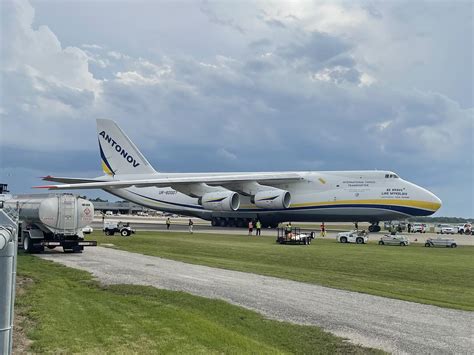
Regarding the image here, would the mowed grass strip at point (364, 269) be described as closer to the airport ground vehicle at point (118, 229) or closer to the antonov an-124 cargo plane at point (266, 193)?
the airport ground vehicle at point (118, 229)

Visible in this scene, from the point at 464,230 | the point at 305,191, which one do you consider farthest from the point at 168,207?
the point at 464,230

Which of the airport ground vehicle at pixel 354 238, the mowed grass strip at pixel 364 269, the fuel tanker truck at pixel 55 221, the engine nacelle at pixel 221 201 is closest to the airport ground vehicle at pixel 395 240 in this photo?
the airport ground vehicle at pixel 354 238

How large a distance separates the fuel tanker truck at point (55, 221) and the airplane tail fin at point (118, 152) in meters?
38.9

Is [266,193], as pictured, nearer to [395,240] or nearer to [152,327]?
[395,240]

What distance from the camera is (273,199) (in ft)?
168

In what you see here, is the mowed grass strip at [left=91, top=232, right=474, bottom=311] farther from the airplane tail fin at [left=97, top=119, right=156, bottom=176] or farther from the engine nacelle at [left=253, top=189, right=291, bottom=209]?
the airplane tail fin at [left=97, top=119, right=156, bottom=176]

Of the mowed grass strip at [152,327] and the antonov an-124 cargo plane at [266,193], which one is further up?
the antonov an-124 cargo plane at [266,193]

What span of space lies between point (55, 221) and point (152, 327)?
15.4 meters

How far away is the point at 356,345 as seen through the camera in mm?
8742

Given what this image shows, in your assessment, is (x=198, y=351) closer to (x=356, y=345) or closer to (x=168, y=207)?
(x=356, y=345)

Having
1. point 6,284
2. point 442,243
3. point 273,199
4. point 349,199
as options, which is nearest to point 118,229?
point 273,199

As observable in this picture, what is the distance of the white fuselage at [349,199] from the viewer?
4762cm

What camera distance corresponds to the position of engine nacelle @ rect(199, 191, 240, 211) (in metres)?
51.3

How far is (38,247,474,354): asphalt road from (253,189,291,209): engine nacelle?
1252 inches
